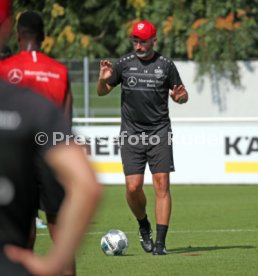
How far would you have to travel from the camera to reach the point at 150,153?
10.6 m

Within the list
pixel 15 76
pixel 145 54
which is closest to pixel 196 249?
pixel 145 54

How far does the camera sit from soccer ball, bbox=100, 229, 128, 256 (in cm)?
1028

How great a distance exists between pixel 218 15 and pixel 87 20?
4.15m

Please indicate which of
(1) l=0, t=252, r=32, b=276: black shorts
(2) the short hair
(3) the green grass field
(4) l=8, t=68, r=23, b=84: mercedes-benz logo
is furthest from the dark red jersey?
(1) l=0, t=252, r=32, b=276: black shorts

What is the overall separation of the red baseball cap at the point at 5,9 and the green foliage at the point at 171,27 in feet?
72.1

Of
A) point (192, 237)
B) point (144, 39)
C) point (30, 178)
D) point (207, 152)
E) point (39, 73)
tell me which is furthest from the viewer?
point (207, 152)

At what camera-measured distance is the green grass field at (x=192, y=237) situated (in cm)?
936

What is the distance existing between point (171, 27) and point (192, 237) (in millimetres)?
15270

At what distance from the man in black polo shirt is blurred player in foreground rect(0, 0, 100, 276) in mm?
6848

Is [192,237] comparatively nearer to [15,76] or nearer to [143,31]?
[143,31]

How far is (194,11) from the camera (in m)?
27.1

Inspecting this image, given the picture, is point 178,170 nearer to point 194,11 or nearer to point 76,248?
point 194,11

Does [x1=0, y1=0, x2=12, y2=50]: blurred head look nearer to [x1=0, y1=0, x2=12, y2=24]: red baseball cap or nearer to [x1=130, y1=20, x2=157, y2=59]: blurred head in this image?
[x1=0, y1=0, x2=12, y2=24]: red baseball cap

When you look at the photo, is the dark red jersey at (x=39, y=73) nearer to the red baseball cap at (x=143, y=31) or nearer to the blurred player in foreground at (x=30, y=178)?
the blurred player in foreground at (x=30, y=178)
